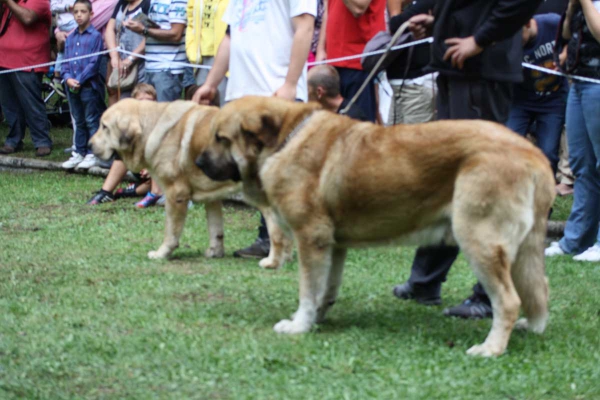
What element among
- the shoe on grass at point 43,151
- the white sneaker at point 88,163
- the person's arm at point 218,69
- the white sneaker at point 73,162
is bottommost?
the shoe on grass at point 43,151

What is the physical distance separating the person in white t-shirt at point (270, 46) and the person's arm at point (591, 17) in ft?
6.97

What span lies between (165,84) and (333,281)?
20.4 feet

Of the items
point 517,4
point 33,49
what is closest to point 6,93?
point 33,49

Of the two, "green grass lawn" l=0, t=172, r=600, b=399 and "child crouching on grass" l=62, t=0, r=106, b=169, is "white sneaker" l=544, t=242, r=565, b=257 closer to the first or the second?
"green grass lawn" l=0, t=172, r=600, b=399

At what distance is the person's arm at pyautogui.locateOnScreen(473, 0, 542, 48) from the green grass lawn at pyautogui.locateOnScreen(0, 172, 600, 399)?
169 centimetres

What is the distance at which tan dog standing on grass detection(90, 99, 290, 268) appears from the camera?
755 centimetres

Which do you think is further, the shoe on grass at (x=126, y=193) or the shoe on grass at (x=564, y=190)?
the shoe on grass at (x=126, y=193)

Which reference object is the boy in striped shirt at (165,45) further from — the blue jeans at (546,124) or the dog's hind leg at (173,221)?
the blue jeans at (546,124)

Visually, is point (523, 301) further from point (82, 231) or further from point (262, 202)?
point (82, 231)

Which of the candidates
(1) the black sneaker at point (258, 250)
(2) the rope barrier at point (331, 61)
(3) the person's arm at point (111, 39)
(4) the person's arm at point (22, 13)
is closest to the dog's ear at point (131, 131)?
(1) the black sneaker at point (258, 250)

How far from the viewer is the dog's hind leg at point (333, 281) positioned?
5.51 meters

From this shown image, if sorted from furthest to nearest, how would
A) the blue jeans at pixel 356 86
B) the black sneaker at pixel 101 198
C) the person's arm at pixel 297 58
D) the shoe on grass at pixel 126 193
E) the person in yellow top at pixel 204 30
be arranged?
the shoe on grass at pixel 126 193 < the black sneaker at pixel 101 198 < the person in yellow top at pixel 204 30 < the blue jeans at pixel 356 86 < the person's arm at pixel 297 58

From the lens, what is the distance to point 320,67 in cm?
833

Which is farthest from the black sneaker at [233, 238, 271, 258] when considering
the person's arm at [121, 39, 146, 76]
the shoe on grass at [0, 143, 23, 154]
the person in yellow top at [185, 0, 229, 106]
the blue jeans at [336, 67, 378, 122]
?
the shoe on grass at [0, 143, 23, 154]
